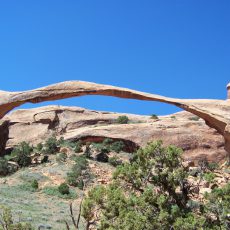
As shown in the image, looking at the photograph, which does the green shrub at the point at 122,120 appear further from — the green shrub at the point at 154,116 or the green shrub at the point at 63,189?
the green shrub at the point at 63,189

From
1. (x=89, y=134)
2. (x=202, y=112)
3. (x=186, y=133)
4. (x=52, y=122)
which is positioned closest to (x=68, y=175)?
(x=89, y=134)

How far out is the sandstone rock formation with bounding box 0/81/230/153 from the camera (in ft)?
22.6

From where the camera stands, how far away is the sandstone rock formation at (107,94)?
690cm

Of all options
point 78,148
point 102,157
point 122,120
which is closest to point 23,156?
point 78,148

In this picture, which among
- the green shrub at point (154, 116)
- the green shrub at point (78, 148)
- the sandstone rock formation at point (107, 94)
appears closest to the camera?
the sandstone rock formation at point (107, 94)

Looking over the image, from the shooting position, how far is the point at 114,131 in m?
31.7

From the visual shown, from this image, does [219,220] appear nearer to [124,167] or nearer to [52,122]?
[124,167]

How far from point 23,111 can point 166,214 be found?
3328cm

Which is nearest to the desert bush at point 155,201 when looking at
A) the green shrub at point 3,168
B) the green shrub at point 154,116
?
the green shrub at point 3,168

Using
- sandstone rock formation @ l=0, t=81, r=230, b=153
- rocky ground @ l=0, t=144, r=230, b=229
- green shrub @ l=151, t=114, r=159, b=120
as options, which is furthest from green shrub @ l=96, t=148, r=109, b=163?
sandstone rock formation @ l=0, t=81, r=230, b=153

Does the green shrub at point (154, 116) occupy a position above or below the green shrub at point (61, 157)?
above

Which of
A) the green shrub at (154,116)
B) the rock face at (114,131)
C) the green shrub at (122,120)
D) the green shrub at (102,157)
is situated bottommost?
the green shrub at (102,157)

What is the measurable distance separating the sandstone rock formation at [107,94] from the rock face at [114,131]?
1838cm

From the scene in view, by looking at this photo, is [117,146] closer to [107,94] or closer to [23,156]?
[23,156]
